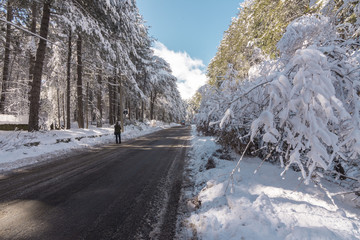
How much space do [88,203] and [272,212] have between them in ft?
10.00

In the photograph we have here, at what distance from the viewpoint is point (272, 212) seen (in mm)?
2273

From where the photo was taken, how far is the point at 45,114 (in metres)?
22.1

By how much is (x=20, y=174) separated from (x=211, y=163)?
5.36 meters

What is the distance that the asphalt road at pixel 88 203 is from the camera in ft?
7.79

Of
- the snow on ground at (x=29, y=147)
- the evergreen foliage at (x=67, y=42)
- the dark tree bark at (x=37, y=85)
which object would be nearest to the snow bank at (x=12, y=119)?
the evergreen foliage at (x=67, y=42)

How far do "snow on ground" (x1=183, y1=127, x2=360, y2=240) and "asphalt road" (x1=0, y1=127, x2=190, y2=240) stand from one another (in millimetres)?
571

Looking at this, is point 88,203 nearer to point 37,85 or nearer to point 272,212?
point 272,212

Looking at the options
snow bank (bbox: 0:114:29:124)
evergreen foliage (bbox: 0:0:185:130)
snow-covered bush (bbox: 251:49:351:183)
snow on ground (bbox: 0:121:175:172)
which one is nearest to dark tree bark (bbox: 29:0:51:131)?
evergreen foliage (bbox: 0:0:185:130)

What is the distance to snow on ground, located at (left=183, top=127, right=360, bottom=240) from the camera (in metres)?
1.91

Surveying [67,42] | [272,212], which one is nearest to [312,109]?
[272,212]

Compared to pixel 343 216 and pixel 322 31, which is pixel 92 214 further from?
pixel 322 31

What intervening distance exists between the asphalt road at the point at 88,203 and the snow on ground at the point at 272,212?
571mm

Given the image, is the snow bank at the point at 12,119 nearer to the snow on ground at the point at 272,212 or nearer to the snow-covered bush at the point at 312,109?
the snow on ground at the point at 272,212

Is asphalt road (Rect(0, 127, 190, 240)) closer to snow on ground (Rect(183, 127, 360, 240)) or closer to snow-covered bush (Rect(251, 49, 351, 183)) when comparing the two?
snow on ground (Rect(183, 127, 360, 240))
